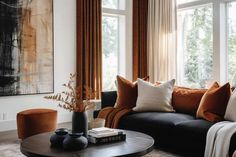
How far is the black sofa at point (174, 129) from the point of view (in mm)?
3586

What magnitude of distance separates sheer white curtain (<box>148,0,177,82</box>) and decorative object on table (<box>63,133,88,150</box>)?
3.90m

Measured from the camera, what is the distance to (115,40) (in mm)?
6867

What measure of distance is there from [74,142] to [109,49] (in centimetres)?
428

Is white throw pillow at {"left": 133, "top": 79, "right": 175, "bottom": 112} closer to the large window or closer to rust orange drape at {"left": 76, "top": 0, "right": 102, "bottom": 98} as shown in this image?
the large window

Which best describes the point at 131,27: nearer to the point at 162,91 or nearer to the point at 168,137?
the point at 162,91

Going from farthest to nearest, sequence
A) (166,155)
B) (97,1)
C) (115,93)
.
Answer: (97,1) < (115,93) < (166,155)

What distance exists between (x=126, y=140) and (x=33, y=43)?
3.31 metres

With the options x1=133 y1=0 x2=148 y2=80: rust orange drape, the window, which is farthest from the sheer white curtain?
the window

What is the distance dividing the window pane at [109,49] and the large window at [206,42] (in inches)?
52.1

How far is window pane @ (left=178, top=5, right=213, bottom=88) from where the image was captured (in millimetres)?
5843

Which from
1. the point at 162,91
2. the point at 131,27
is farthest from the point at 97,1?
the point at 162,91

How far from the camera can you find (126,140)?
294 centimetres

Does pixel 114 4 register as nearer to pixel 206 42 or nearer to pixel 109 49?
pixel 109 49

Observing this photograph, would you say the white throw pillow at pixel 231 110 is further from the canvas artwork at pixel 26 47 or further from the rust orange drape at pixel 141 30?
the canvas artwork at pixel 26 47
